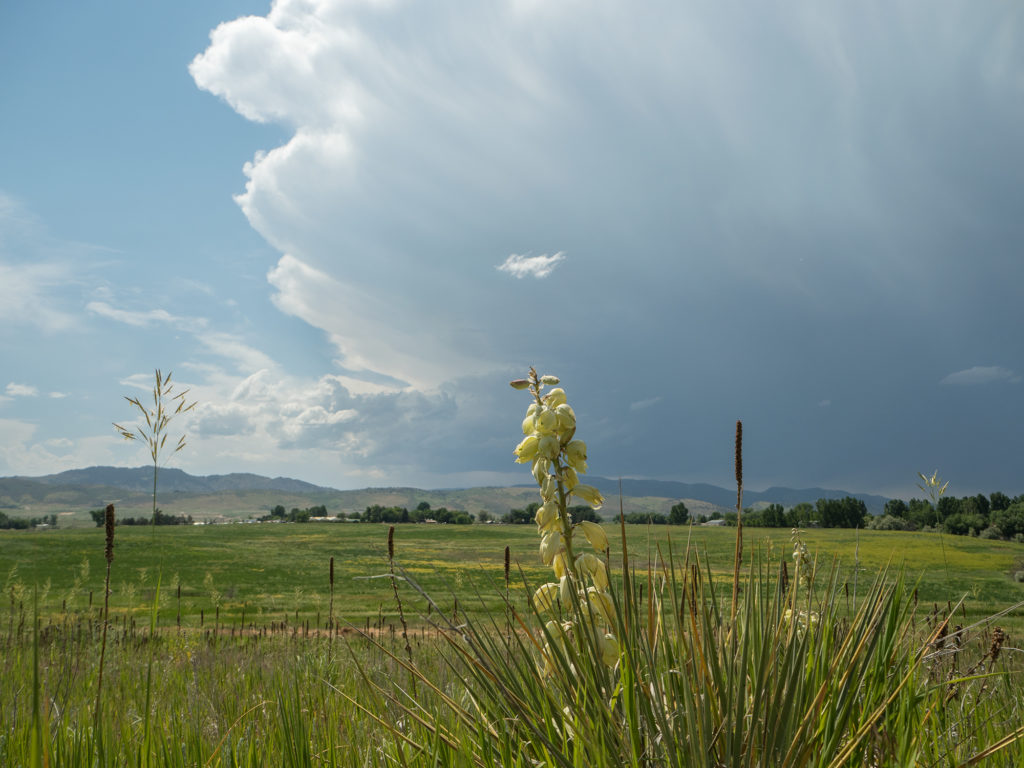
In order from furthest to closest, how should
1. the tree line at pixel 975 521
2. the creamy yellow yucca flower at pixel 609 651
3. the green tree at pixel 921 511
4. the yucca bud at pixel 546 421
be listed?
the tree line at pixel 975 521
the green tree at pixel 921 511
the yucca bud at pixel 546 421
the creamy yellow yucca flower at pixel 609 651

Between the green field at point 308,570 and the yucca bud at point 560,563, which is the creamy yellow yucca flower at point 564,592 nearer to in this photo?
the yucca bud at point 560,563

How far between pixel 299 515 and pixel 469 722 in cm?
14547

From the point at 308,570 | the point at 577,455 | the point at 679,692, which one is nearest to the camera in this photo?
the point at 679,692

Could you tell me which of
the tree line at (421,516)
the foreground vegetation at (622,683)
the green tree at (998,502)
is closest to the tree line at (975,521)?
the green tree at (998,502)

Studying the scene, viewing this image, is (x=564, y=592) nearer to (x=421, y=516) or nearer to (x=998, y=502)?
(x=998, y=502)

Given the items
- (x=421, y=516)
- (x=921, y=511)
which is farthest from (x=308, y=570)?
(x=421, y=516)

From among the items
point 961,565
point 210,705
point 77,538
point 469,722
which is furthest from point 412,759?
point 77,538

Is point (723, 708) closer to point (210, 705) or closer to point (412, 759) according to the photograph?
point (412, 759)

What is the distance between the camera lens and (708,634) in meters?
1.75

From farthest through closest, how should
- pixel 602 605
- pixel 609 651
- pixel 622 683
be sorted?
1. pixel 602 605
2. pixel 609 651
3. pixel 622 683

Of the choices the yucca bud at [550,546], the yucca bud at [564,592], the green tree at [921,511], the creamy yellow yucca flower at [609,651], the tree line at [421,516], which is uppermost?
the yucca bud at [550,546]

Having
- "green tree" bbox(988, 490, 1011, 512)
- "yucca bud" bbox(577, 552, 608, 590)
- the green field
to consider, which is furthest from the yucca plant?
"green tree" bbox(988, 490, 1011, 512)

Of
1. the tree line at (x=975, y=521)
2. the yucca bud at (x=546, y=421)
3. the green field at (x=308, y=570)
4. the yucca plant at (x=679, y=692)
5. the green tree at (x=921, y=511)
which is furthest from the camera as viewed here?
the tree line at (x=975, y=521)

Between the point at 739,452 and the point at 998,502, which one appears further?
the point at 998,502
